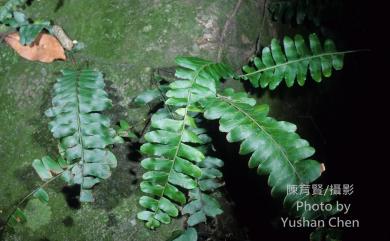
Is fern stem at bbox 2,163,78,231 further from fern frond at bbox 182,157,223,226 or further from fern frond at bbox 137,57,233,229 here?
fern frond at bbox 182,157,223,226

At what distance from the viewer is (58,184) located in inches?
80.1

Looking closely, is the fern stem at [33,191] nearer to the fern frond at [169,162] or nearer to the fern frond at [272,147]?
the fern frond at [169,162]

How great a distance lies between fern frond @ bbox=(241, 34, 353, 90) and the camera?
6.88 feet

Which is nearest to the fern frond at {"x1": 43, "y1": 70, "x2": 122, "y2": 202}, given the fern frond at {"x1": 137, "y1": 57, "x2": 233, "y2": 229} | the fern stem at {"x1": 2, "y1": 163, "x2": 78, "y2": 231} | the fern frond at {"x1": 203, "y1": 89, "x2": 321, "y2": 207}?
the fern stem at {"x1": 2, "y1": 163, "x2": 78, "y2": 231}

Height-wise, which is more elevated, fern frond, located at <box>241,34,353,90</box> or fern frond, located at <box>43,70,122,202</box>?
fern frond, located at <box>241,34,353,90</box>

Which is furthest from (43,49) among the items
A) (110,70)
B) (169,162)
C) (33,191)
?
(169,162)

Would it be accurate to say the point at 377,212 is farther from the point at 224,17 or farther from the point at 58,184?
the point at 58,184

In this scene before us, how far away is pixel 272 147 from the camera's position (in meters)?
1.52

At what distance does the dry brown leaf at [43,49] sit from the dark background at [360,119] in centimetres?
155

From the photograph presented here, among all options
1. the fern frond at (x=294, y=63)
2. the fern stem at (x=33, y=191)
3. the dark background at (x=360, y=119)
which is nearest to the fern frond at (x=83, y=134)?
the fern stem at (x=33, y=191)

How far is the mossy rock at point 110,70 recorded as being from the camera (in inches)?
76.9

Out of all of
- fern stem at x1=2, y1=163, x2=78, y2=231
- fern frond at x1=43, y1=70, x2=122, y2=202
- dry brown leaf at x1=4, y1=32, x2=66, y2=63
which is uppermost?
dry brown leaf at x1=4, y1=32, x2=66, y2=63

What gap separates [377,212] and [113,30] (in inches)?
89.1

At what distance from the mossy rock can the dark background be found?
68 cm
